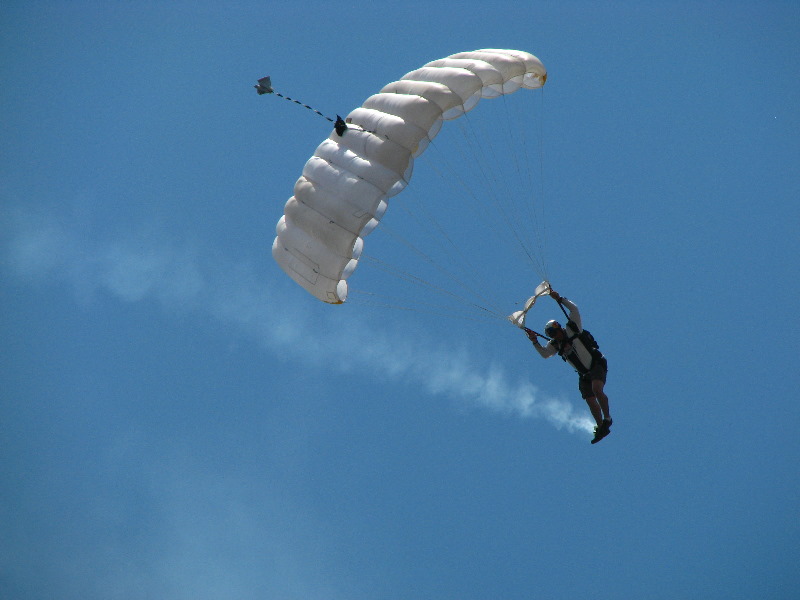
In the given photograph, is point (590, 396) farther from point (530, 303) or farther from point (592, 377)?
point (530, 303)

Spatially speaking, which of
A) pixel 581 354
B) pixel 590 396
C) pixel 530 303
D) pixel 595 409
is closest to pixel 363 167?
pixel 530 303

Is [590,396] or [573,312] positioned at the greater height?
[573,312]

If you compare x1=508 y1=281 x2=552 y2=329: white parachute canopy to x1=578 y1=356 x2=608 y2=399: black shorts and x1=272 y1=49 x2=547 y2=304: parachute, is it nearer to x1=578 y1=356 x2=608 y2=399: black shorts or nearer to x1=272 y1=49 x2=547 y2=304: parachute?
x1=578 y1=356 x2=608 y2=399: black shorts

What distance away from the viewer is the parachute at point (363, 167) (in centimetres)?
1585

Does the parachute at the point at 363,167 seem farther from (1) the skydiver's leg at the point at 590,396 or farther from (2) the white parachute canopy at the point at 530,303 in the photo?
(1) the skydiver's leg at the point at 590,396

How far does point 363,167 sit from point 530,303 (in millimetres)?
3833

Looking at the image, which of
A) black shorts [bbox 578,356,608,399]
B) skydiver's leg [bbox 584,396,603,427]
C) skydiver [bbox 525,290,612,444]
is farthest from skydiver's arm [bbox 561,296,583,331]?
skydiver's leg [bbox 584,396,603,427]

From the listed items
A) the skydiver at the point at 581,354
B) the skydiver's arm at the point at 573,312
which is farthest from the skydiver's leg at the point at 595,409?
the skydiver's arm at the point at 573,312

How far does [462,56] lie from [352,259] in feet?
15.1

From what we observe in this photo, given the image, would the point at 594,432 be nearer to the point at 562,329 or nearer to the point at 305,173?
the point at 562,329

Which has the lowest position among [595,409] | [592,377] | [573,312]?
[595,409]

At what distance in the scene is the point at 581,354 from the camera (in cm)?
1630

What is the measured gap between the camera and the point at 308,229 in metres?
16.3

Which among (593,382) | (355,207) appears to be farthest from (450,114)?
(593,382)
